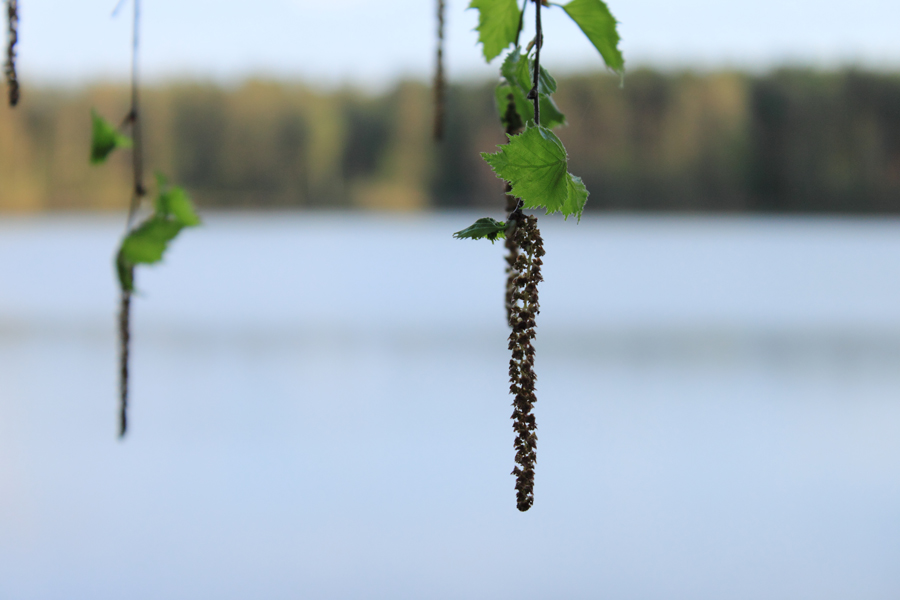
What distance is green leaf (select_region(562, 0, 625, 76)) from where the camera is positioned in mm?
160

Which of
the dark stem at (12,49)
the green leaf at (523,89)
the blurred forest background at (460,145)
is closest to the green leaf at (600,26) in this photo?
the green leaf at (523,89)

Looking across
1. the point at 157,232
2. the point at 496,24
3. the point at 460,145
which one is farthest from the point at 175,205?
the point at 460,145

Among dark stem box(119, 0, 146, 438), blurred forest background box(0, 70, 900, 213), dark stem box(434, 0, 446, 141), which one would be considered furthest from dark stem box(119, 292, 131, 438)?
blurred forest background box(0, 70, 900, 213)

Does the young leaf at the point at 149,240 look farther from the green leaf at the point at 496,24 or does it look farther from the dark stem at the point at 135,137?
the green leaf at the point at 496,24

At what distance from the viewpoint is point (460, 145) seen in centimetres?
452

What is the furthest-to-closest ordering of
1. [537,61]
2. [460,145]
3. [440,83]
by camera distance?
Answer: 1. [460,145]
2. [440,83]
3. [537,61]

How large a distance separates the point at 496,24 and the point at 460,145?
4.43 metres

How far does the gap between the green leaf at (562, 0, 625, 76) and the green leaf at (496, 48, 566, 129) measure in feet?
0.05

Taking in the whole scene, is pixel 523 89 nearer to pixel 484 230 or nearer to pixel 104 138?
pixel 484 230

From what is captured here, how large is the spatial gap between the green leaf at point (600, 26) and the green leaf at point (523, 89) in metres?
0.01

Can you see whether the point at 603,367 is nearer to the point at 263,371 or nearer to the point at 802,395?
the point at 802,395

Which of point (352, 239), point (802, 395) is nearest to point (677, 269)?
point (802, 395)

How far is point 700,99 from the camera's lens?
13.4 ft

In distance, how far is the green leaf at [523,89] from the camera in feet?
0.50
